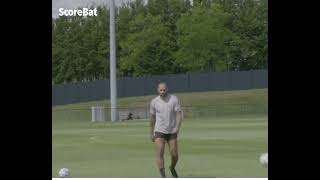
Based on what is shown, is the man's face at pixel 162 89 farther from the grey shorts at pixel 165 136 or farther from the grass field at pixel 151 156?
the grass field at pixel 151 156

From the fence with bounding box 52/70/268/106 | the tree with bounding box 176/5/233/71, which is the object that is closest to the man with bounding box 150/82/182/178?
the fence with bounding box 52/70/268/106

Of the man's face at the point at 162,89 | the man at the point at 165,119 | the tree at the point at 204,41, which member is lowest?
the man at the point at 165,119

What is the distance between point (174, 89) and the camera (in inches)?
2484

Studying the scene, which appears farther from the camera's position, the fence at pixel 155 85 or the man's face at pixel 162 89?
the fence at pixel 155 85

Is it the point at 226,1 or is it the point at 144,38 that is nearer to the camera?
the point at 144,38

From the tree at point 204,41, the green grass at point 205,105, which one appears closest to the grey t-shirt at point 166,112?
the green grass at point 205,105

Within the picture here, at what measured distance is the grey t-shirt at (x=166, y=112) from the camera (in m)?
12.9

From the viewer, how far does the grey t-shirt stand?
12906 millimetres

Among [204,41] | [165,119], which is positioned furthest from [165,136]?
[204,41]

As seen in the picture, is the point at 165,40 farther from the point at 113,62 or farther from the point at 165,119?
the point at 165,119

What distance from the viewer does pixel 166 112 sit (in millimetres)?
12891
